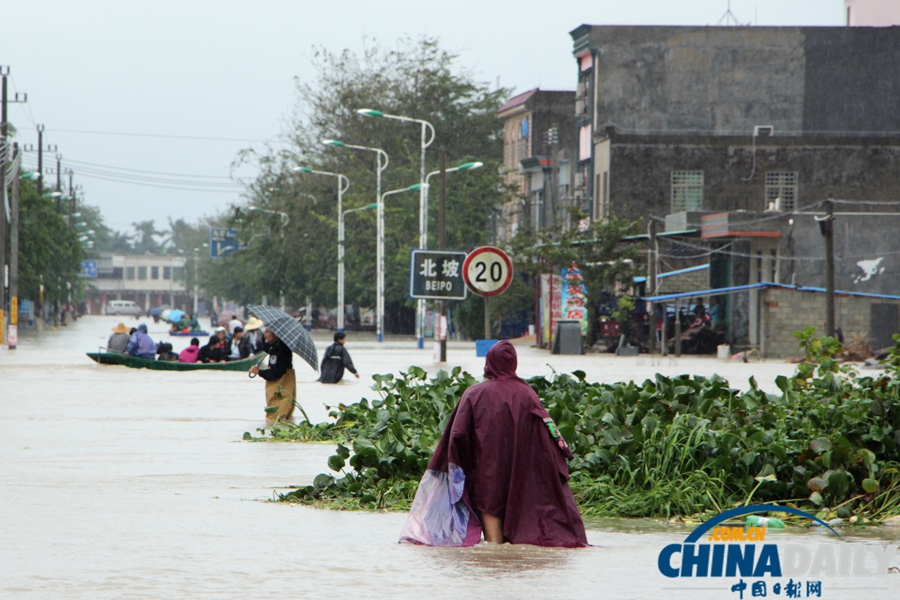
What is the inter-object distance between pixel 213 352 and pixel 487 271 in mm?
16706

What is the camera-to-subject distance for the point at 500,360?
8.67m

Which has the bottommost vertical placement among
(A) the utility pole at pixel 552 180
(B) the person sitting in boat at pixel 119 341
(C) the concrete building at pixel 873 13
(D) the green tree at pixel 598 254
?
(B) the person sitting in boat at pixel 119 341

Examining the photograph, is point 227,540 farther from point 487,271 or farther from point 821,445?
point 487,271

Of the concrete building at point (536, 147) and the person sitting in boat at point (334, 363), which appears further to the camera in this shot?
the concrete building at point (536, 147)

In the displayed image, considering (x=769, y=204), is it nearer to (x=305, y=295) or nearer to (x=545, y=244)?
(x=545, y=244)

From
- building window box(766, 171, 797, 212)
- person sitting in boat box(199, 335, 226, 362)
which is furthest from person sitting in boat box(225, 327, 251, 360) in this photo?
building window box(766, 171, 797, 212)

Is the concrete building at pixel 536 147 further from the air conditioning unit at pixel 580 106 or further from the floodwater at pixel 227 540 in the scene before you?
the floodwater at pixel 227 540

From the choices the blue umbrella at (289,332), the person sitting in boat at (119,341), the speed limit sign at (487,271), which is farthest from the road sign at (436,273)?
the blue umbrella at (289,332)

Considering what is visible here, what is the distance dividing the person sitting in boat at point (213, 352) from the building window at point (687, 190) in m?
26.6

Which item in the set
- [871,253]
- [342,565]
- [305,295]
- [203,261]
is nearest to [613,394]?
[342,565]

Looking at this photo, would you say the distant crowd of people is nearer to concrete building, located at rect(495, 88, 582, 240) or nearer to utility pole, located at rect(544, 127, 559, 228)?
concrete building, located at rect(495, 88, 582, 240)

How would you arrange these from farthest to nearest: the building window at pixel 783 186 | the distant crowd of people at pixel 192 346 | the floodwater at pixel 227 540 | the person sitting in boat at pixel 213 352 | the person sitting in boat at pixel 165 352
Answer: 1. the building window at pixel 783 186
2. the person sitting in boat at pixel 165 352
3. the person sitting in boat at pixel 213 352
4. the distant crowd of people at pixel 192 346
5. the floodwater at pixel 227 540

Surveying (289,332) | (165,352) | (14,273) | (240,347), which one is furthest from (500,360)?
(14,273)

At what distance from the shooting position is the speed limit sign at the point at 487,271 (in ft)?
65.7
